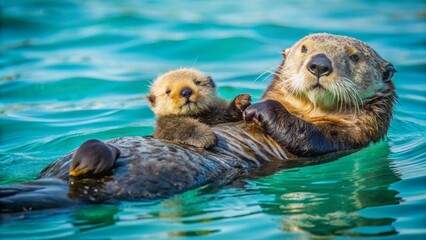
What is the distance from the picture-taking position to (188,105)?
695 centimetres

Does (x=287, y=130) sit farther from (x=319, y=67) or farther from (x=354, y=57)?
(x=354, y=57)

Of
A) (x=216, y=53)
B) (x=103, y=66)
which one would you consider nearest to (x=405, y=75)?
(x=216, y=53)

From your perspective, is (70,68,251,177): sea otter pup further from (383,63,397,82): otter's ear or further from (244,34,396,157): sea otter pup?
(383,63,397,82): otter's ear

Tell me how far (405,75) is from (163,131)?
5.72 meters

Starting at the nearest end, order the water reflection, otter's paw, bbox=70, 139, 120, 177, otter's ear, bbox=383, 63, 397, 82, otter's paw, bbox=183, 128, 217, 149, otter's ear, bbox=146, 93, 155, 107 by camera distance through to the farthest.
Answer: the water reflection → otter's paw, bbox=70, 139, 120, 177 → otter's paw, bbox=183, 128, 217, 149 → otter's ear, bbox=383, 63, 397, 82 → otter's ear, bbox=146, 93, 155, 107

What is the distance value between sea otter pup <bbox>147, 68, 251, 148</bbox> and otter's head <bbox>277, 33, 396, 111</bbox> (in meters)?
0.54

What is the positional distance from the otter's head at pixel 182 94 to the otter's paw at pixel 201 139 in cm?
62

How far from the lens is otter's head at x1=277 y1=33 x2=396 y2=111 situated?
6.73 meters

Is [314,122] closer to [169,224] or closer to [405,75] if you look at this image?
[169,224]

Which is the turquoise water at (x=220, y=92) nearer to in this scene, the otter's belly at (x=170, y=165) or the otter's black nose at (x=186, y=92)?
the otter's belly at (x=170, y=165)

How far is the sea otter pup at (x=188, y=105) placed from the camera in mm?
6488

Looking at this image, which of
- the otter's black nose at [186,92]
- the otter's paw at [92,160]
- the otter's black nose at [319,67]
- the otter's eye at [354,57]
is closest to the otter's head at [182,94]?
the otter's black nose at [186,92]

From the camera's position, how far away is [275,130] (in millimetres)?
6609

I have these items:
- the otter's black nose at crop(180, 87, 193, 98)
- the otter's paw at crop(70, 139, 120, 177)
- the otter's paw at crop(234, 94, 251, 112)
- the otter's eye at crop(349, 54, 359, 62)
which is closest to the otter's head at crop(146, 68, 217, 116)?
the otter's black nose at crop(180, 87, 193, 98)
